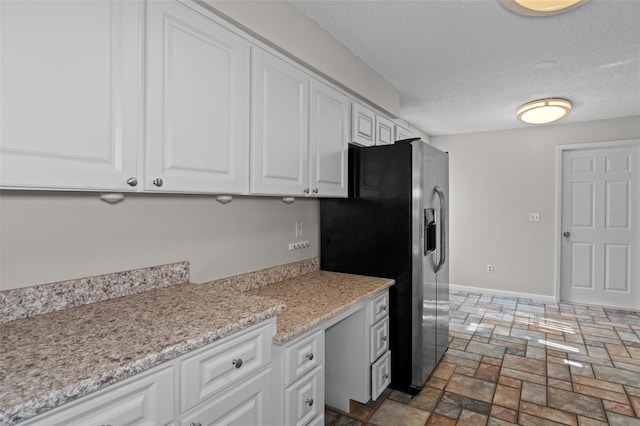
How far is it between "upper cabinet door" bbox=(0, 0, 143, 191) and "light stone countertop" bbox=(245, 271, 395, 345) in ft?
2.89

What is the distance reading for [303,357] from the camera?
1.60 metres

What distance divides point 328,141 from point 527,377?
2338mm

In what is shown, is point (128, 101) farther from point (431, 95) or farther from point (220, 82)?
point (431, 95)

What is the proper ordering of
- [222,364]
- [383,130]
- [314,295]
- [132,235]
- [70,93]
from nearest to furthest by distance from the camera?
[70,93]
[222,364]
[132,235]
[314,295]
[383,130]

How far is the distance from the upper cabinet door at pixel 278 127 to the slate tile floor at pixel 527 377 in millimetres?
1504

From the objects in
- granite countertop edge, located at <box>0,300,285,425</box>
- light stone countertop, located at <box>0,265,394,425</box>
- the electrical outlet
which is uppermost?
the electrical outlet

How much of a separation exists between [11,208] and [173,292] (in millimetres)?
676

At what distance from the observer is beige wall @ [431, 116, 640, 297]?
473cm

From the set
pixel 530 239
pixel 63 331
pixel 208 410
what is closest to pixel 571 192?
pixel 530 239

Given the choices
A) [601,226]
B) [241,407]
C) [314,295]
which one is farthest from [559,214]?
[241,407]

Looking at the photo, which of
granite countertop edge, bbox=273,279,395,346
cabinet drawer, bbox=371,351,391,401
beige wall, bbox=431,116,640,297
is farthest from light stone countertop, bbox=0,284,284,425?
beige wall, bbox=431,116,640,297

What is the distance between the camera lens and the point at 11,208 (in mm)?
1228

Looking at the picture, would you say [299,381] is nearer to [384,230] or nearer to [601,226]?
[384,230]

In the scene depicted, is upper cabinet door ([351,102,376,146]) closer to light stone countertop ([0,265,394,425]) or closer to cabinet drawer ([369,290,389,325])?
cabinet drawer ([369,290,389,325])
